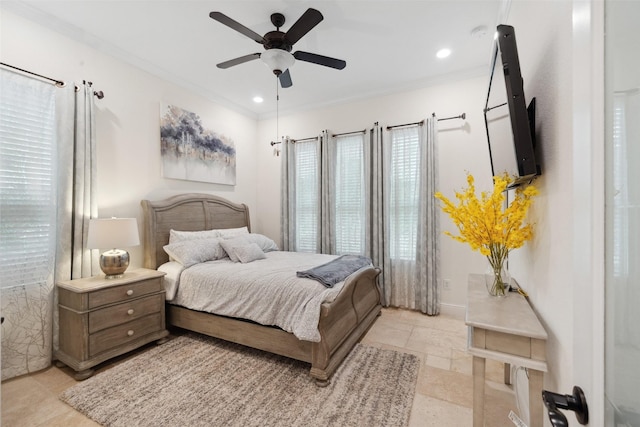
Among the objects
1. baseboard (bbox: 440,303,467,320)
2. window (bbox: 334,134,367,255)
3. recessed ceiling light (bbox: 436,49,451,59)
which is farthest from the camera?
window (bbox: 334,134,367,255)

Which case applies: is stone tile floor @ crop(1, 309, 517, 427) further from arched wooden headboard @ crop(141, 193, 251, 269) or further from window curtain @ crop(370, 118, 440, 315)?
arched wooden headboard @ crop(141, 193, 251, 269)

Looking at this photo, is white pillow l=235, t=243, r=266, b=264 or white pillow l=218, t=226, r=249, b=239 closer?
white pillow l=235, t=243, r=266, b=264

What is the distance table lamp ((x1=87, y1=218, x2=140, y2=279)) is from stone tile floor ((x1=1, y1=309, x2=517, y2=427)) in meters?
0.79

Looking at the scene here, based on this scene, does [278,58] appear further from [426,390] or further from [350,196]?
[426,390]

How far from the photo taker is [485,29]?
246 centimetres

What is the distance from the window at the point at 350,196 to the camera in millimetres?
3764

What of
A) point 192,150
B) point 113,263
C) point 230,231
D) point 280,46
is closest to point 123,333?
point 113,263

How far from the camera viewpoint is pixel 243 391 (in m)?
1.91

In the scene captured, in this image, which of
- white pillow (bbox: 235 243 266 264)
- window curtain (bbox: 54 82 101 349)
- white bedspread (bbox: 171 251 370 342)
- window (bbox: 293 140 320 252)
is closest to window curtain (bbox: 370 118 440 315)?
window (bbox: 293 140 320 252)

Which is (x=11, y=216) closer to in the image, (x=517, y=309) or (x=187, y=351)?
(x=187, y=351)

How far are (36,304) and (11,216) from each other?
733 mm

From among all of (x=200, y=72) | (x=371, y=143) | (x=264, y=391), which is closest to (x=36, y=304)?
(x=264, y=391)

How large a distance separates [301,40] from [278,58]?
0.60m

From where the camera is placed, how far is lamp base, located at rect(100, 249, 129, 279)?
2.36 meters
